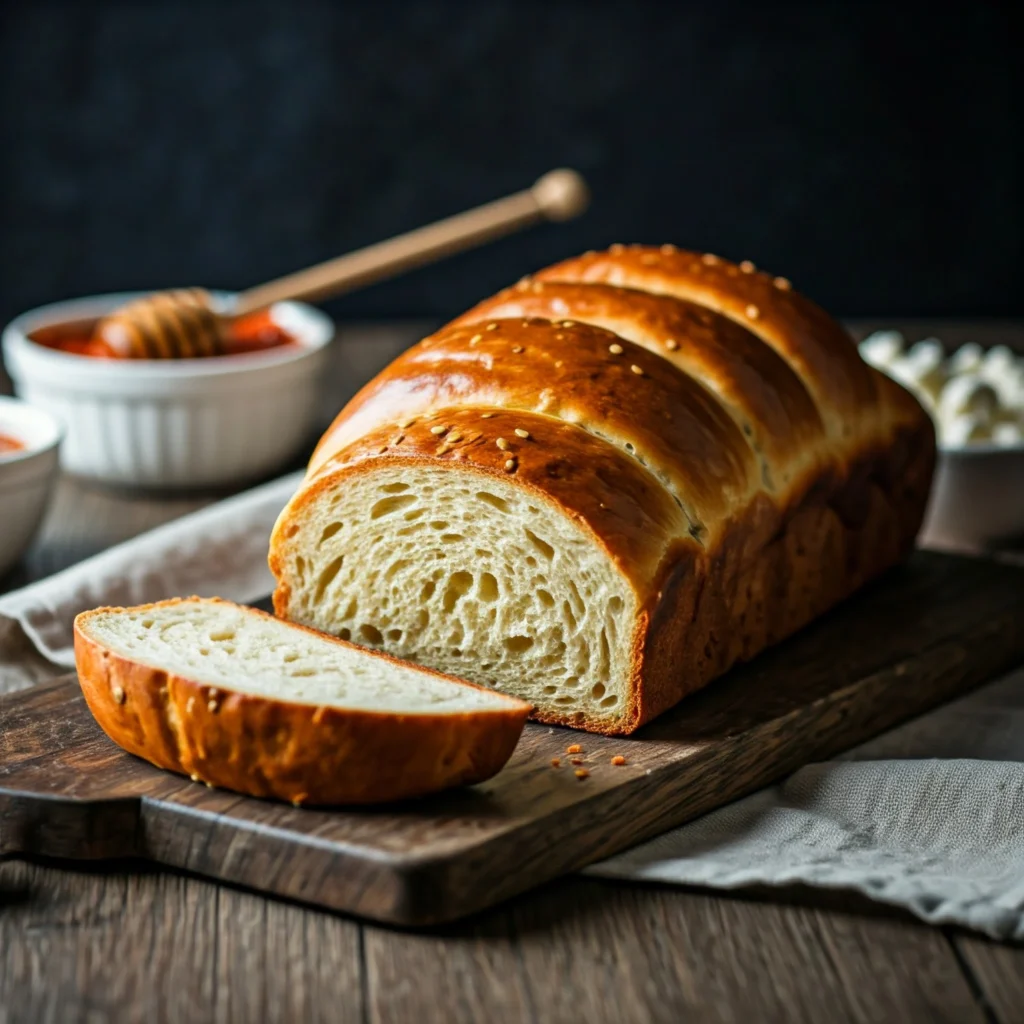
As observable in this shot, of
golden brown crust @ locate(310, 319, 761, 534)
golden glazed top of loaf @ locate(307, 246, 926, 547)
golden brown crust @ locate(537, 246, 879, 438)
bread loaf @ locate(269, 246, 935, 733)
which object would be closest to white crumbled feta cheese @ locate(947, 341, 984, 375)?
golden glazed top of loaf @ locate(307, 246, 926, 547)

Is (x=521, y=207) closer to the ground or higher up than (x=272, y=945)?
higher up

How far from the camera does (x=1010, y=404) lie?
12.2 feet

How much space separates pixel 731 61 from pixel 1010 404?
2670 mm

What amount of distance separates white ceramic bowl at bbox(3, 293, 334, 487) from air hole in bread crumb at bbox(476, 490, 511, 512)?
5.47 feet

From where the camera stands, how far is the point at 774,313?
120 inches

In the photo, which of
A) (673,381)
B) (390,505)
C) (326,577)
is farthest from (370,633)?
(673,381)

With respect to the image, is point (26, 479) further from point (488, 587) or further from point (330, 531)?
point (488, 587)

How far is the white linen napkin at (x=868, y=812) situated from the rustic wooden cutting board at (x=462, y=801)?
0.07 m

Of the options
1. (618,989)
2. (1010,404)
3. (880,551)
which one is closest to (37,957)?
(618,989)

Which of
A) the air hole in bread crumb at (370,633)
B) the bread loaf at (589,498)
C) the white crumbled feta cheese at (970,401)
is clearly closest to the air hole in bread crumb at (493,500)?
the bread loaf at (589,498)

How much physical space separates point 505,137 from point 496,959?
15.1ft

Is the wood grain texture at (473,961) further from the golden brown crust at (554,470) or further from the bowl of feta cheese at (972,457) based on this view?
the bowl of feta cheese at (972,457)

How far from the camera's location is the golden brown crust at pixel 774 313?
3.02 meters

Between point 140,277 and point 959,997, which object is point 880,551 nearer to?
point 959,997
